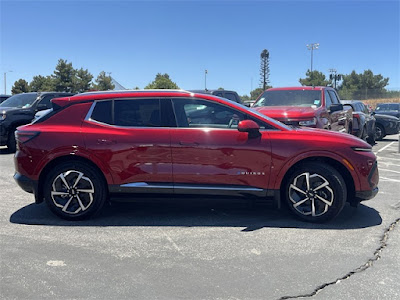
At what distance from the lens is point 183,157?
4719 millimetres

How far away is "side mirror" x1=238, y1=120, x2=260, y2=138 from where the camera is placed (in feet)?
15.3

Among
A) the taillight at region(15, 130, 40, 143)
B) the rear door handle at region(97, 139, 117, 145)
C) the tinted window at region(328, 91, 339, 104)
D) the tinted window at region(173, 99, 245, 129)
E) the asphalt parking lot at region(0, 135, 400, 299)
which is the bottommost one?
the asphalt parking lot at region(0, 135, 400, 299)

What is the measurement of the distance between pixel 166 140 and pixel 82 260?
1.74m

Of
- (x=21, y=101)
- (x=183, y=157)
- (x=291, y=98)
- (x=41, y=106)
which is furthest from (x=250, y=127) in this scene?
→ (x=21, y=101)

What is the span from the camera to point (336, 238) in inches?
171

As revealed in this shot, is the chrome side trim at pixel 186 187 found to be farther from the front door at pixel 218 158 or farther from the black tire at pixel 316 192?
the black tire at pixel 316 192

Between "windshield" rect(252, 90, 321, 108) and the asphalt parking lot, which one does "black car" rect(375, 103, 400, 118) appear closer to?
"windshield" rect(252, 90, 321, 108)

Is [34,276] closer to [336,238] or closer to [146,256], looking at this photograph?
[146,256]

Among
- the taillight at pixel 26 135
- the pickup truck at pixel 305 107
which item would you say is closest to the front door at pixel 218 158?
the taillight at pixel 26 135

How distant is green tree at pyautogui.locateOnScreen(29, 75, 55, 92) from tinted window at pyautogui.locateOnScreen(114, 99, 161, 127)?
197ft

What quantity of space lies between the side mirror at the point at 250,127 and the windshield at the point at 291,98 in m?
4.71

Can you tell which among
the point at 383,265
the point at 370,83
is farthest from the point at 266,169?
the point at 370,83

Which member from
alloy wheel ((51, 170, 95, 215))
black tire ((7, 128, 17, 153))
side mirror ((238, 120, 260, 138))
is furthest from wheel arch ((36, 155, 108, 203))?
black tire ((7, 128, 17, 153))

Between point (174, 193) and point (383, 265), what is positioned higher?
point (174, 193)
